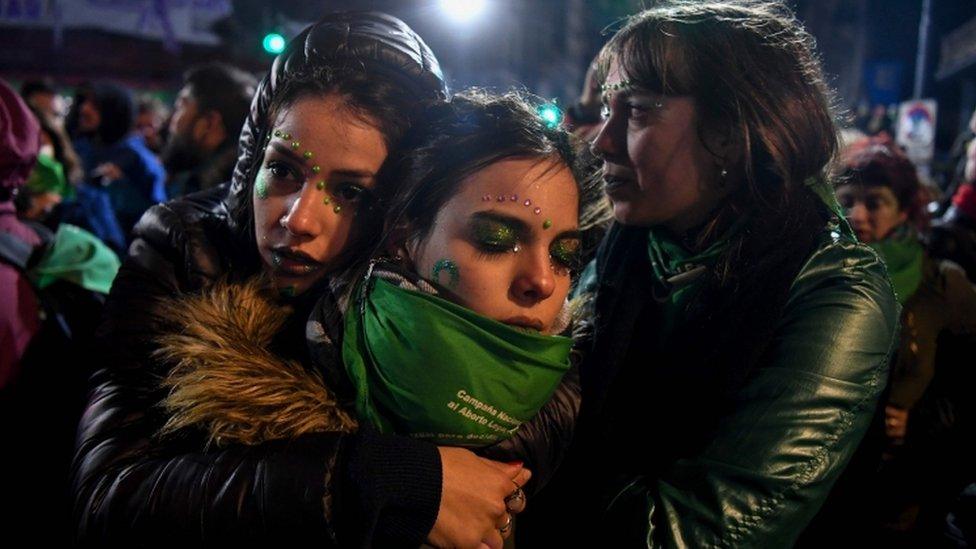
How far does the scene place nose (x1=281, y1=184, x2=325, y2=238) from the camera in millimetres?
1550

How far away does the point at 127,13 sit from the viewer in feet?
48.0

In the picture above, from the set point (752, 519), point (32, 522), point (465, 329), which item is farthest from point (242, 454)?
point (32, 522)

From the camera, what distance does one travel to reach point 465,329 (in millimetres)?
1361

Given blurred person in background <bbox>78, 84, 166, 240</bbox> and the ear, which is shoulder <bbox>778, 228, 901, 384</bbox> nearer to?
the ear

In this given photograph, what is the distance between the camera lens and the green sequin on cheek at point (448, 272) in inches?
57.0

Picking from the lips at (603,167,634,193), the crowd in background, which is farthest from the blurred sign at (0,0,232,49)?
the lips at (603,167,634,193)

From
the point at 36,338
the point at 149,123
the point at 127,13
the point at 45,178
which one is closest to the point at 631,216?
the point at 36,338

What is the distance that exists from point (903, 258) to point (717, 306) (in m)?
2.42

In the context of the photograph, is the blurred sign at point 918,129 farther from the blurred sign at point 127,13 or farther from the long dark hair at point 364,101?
the blurred sign at point 127,13

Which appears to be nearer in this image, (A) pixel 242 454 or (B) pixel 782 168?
(A) pixel 242 454

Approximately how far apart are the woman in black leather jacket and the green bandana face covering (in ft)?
0.24

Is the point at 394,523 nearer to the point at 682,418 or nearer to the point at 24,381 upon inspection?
the point at 682,418

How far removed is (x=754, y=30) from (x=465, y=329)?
130 centimetres

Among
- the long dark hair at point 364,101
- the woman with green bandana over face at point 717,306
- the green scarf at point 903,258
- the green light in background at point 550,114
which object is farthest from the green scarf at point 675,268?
the green scarf at point 903,258
